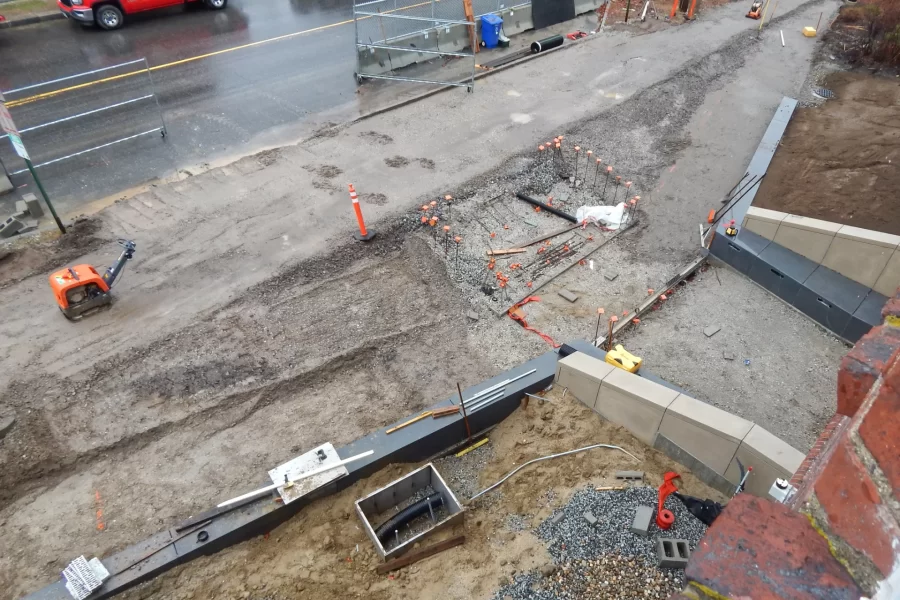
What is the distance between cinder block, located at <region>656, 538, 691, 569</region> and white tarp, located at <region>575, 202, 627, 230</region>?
7.98m

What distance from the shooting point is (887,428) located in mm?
1817

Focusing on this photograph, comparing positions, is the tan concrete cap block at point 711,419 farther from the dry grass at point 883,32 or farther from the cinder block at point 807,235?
the dry grass at point 883,32

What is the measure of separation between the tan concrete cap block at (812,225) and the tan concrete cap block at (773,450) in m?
5.44

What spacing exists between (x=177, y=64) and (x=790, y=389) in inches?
730

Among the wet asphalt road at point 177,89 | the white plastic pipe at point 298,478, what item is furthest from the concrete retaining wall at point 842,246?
the wet asphalt road at point 177,89

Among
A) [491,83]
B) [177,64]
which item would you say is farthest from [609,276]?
[177,64]

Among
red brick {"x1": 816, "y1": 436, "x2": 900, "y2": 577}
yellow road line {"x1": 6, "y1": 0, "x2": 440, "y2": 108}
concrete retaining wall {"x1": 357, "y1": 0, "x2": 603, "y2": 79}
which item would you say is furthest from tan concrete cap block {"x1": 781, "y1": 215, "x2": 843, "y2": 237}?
yellow road line {"x1": 6, "y1": 0, "x2": 440, "y2": 108}

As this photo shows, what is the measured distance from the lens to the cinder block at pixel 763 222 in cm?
1109

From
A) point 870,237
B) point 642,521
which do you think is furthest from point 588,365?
point 870,237

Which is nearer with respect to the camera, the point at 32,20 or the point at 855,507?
the point at 855,507

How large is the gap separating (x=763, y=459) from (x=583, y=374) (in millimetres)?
2344

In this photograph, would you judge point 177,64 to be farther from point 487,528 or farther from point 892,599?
point 892,599

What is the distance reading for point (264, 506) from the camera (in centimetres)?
737

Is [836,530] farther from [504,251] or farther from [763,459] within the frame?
[504,251]
